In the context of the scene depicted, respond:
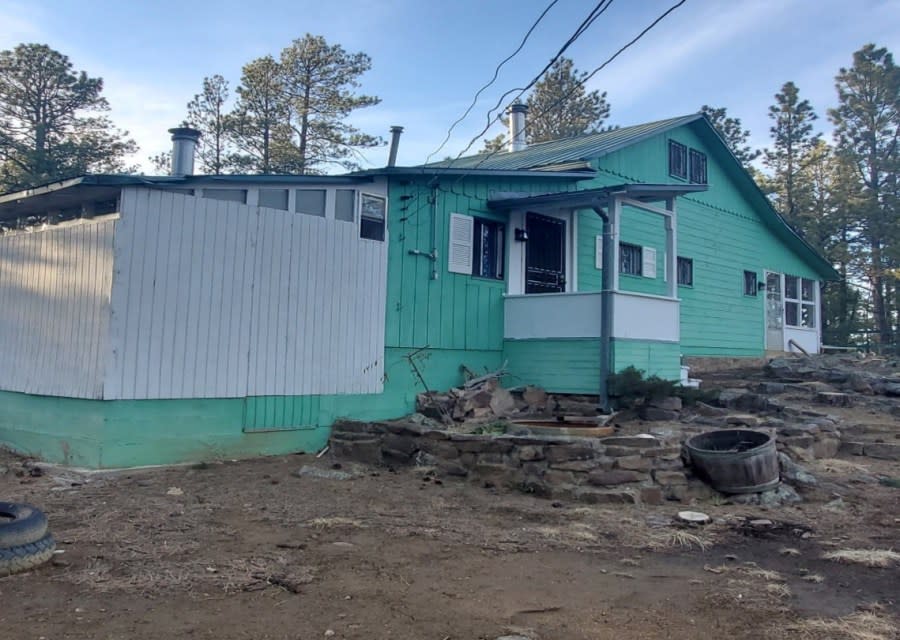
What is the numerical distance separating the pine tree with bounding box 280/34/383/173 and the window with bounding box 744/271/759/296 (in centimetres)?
1579

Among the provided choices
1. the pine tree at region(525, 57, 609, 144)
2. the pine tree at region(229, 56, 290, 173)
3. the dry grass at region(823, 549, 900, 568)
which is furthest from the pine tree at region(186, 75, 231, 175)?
the dry grass at region(823, 549, 900, 568)

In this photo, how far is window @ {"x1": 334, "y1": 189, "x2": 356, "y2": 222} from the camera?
8.66 m

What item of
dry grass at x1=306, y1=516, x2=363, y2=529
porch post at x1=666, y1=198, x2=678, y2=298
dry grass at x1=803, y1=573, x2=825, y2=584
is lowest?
dry grass at x1=306, y1=516, x2=363, y2=529

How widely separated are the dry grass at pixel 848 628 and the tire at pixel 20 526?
4100mm

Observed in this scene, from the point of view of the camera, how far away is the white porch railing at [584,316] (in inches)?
366

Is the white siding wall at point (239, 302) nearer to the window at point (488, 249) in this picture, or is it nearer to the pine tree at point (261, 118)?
the window at point (488, 249)

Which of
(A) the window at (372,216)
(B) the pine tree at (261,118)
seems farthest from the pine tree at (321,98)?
(A) the window at (372,216)

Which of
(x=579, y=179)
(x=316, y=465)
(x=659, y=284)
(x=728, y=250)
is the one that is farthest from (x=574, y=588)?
(x=728, y=250)

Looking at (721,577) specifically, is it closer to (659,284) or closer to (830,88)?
(659,284)

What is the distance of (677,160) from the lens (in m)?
14.9

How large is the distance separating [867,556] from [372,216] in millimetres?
6617

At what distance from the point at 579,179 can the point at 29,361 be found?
8.30 metres

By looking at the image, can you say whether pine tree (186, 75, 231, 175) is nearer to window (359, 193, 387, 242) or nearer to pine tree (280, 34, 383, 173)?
pine tree (280, 34, 383, 173)

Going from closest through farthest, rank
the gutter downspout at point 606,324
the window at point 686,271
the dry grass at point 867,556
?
the dry grass at point 867,556
the gutter downspout at point 606,324
the window at point 686,271
